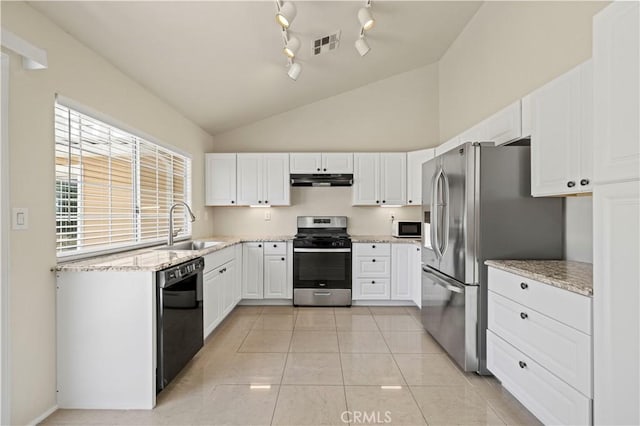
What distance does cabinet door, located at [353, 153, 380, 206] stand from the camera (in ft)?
14.9

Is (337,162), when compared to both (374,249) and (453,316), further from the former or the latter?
(453,316)

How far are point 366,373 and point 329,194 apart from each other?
2.85m

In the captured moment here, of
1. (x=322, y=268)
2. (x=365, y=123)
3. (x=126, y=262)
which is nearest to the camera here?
(x=126, y=262)

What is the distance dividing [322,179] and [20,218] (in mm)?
3264

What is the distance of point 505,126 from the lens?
2590 millimetres

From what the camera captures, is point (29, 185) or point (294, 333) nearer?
point (29, 185)

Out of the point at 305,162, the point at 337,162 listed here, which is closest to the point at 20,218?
the point at 305,162

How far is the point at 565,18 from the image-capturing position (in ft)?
7.86

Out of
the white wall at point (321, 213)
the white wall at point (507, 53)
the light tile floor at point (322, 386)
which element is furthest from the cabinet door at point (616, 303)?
the white wall at point (321, 213)

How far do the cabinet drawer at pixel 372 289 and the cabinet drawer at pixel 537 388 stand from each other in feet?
6.56

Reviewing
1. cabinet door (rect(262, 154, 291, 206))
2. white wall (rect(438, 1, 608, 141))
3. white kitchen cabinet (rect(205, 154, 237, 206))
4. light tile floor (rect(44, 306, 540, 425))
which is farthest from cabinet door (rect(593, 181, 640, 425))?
white kitchen cabinet (rect(205, 154, 237, 206))

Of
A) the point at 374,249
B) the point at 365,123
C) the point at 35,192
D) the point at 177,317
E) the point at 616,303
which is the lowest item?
the point at 177,317

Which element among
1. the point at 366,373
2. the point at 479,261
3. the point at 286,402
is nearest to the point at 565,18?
the point at 479,261

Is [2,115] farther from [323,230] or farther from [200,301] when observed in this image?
[323,230]
